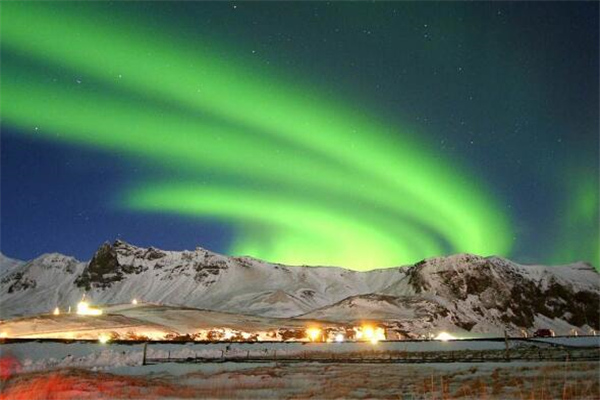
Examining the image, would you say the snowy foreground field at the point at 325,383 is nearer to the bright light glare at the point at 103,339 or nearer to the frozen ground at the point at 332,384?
the frozen ground at the point at 332,384

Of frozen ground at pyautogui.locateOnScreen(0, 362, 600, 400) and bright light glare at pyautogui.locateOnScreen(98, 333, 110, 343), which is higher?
bright light glare at pyautogui.locateOnScreen(98, 333, 110, 343)

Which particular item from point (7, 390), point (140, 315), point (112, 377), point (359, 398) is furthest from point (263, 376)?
point (140, 315)

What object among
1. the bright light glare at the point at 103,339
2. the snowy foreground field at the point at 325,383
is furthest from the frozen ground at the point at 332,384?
the bright light glare at the point at 103,339

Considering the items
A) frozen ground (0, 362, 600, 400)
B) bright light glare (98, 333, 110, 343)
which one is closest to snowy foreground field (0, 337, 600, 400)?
frozen ground (0, 362, 600, 400)

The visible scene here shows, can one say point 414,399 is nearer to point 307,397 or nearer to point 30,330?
point 307,397

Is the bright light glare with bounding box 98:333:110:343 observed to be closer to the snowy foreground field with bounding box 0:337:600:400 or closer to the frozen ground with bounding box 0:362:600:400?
the snowy foreground field with bounding box 0:337:600:400

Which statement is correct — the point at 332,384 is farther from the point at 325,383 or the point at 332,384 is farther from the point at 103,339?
the point at 103,339

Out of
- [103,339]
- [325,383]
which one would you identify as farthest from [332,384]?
[103,339]

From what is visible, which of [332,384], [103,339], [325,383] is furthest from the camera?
[103,339]

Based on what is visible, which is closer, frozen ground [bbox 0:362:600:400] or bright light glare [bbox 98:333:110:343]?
frozen ground [bbox 0:362:600:400]

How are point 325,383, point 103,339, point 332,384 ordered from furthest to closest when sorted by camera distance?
point 103,339, point 325,383, point 332,384

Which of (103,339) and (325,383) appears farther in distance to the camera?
(103,339)

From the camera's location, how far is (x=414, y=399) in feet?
Answer: 76.9

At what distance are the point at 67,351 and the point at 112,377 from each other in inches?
1621
